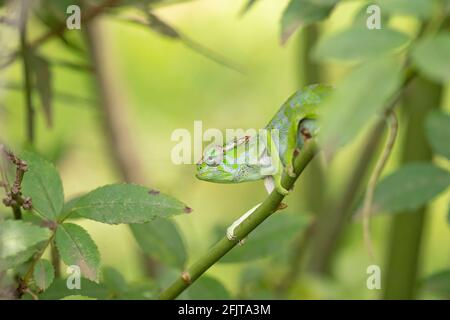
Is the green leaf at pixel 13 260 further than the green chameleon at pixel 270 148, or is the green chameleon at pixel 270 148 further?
the green chameleon at pixel 270 148

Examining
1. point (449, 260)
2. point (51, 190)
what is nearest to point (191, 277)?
point (51, 190)

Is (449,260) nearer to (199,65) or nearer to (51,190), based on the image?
(199,65)

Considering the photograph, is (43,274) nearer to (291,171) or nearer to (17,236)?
(17,236)

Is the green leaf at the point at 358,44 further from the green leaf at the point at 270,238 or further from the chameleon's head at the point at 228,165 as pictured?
the green leaf at the point at 270,238

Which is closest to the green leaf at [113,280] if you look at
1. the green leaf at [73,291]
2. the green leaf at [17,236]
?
the green leaf at [73,291]

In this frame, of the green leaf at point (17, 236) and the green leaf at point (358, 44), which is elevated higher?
the green leaf at point (358, 44)

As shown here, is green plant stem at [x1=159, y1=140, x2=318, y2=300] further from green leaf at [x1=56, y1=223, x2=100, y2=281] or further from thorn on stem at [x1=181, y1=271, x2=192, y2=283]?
green leaf at [x1=56, y1=223, x2=100, y2=281]

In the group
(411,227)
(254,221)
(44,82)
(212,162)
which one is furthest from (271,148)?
(411,227)
